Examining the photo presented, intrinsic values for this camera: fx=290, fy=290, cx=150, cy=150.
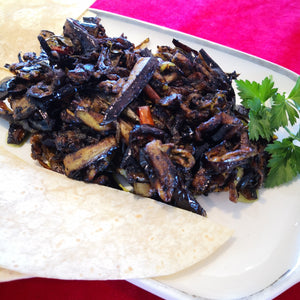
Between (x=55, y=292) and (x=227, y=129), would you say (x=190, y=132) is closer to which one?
(x=227, y=129)

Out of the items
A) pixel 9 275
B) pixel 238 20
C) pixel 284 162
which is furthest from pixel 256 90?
pixel 238 20

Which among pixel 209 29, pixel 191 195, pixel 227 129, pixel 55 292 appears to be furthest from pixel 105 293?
pixel 209 29

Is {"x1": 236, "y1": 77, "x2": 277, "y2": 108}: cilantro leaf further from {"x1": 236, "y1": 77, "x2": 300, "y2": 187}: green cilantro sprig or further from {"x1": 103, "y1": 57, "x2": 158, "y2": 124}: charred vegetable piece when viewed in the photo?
{"x1": 103, "y1": 57, "x2": 158, "y2": 124}: charred vegetable piece

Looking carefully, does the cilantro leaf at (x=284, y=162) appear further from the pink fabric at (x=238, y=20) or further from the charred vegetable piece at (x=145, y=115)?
the pink fabric at (x=238, y=20)

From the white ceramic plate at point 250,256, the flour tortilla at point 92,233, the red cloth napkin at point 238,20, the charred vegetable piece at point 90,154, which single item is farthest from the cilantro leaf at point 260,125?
the red cloth napkin at point 238,20

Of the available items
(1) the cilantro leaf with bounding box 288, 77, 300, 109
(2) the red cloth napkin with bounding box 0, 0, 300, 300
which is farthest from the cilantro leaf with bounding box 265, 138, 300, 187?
(2) the red cloth napkin with bounding box 0, 0, 300, 300

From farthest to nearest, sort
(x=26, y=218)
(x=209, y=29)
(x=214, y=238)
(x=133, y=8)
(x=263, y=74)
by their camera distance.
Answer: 1. (x=133, y=8)
2. (x=209, y=29)
3. (x=263, y=74)
4. (x=26, y=218)
5. (x=214, y=238)

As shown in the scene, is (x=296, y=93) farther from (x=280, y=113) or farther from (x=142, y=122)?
(x=142, y=122)
